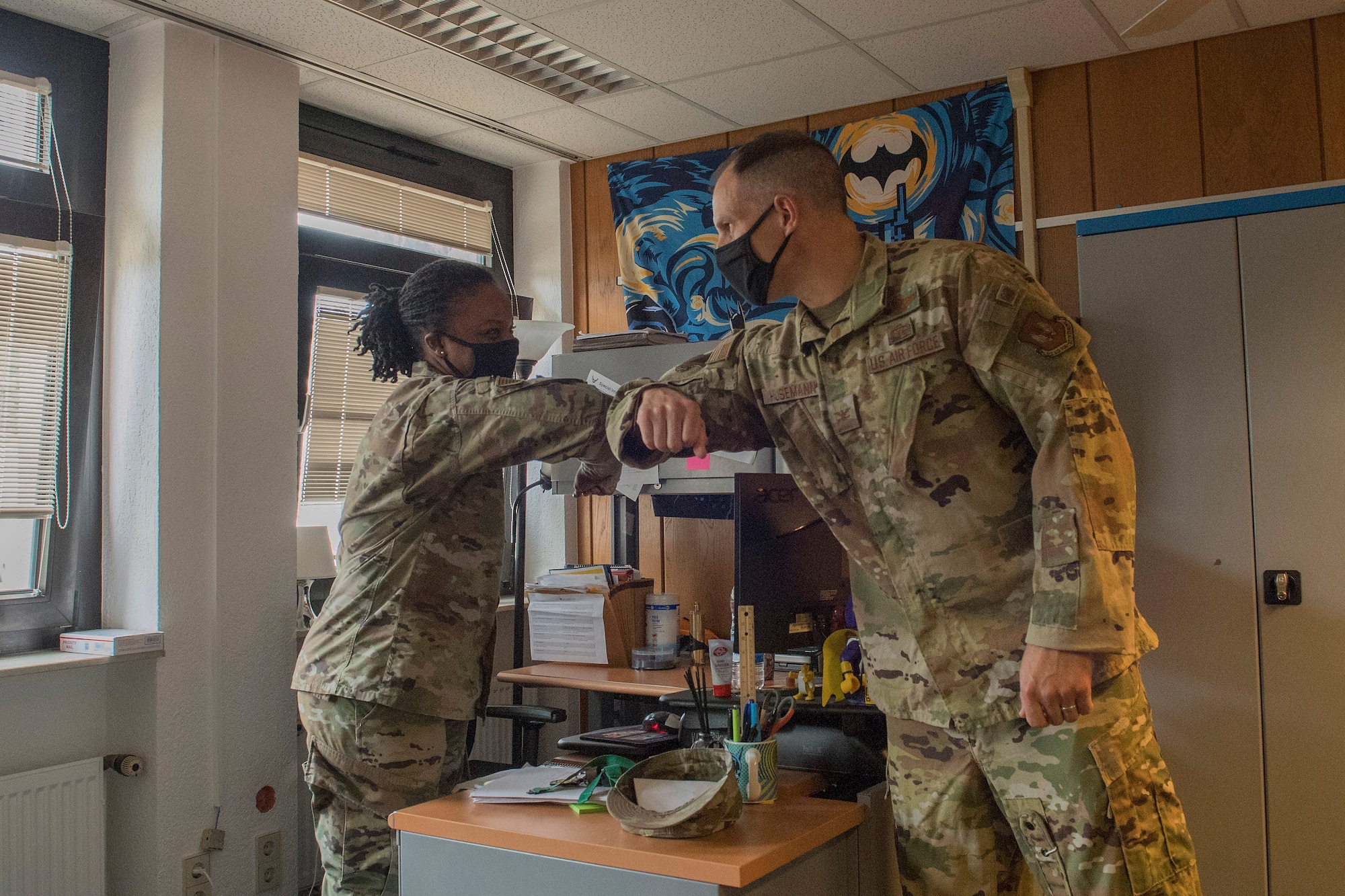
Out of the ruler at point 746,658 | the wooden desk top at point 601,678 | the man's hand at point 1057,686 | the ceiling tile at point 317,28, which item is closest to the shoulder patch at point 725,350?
the ruler at point 746,658

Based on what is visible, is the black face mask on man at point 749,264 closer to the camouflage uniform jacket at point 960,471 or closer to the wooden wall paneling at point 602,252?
the camouflage uniform jacket at point 960,471

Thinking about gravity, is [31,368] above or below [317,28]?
below

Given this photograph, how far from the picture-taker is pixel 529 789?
1704mm

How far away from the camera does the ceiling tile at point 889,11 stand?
2877mm

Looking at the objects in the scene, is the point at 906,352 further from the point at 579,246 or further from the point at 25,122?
the point at 579,246

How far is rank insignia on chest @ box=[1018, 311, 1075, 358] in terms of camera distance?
4.69 feet

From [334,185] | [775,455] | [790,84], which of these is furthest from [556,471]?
[790,84]

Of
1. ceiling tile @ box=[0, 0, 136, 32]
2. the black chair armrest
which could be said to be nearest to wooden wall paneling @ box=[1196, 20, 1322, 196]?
the black chair armrest

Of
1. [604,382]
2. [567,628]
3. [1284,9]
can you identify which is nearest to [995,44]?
[1284,9]

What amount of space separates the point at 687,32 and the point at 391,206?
1.37 metres

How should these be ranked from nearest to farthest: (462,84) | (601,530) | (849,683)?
1. (849,683)
2. (462,84)
3. (601,530)

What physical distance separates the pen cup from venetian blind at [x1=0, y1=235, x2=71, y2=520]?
2.23 meters

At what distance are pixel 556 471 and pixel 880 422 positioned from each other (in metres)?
2.16

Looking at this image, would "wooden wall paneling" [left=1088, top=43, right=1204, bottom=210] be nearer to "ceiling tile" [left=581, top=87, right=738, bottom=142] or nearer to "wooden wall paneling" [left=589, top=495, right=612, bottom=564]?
"ceiling tile" [left=581, top=87, right=738, bottom=142]
